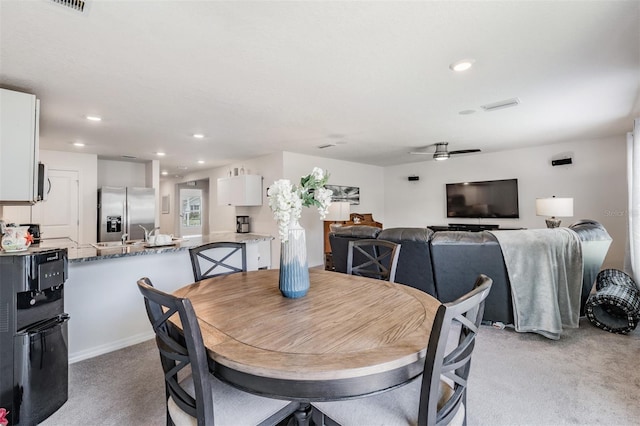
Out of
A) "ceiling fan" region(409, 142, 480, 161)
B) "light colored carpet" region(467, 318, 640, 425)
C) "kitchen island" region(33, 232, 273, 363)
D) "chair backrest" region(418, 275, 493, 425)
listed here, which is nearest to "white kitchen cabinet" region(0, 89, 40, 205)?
"kitchen island" region(33, 232, 273, 363)

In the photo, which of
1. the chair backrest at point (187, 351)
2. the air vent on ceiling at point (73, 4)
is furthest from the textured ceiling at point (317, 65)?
the chair backrest at point (187, 351)

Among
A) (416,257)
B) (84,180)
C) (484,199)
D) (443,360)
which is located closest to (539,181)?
(484,199)

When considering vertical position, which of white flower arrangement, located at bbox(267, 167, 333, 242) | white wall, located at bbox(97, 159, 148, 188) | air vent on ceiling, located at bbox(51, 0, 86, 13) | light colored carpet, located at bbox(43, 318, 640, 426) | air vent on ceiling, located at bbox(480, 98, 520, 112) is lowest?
light colored carpet, located at bbox(43, 318, 640, 426)

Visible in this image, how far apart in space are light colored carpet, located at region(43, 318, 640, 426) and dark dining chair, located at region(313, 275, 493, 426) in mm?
955

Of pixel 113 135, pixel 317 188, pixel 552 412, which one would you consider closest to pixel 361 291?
pixel 317 188

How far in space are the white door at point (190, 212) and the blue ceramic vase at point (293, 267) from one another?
297 inches

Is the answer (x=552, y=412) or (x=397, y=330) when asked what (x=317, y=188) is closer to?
(x=397, y=330)

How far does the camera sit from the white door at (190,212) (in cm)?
827

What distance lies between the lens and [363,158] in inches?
259

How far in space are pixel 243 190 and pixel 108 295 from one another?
135 inches

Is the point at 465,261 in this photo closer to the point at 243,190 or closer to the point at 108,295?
the point at 108,295

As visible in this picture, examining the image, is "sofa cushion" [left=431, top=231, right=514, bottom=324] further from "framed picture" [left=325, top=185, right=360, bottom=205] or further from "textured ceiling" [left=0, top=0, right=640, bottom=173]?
"framed picture" [left=325, top=185, right=360, bottom=205]

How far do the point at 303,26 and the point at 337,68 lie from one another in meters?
0.58

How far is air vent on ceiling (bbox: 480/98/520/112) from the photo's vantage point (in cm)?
306
